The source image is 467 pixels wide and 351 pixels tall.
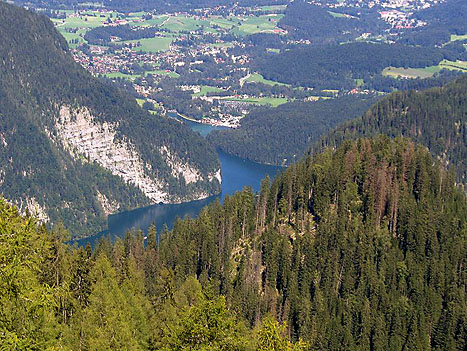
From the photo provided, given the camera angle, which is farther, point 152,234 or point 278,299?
point 152,234

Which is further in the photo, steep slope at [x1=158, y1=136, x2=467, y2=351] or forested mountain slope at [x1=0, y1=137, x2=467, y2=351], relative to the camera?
steep slope at [x1=158, y1=136, x2=467, y2=351]

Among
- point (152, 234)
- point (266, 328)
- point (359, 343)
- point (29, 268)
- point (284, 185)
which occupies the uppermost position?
point (29, 268)

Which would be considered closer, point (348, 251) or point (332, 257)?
point (332, 257)

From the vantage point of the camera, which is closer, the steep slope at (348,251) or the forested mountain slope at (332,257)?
the forested mountain slope at (332,257)

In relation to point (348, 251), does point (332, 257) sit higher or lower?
lower

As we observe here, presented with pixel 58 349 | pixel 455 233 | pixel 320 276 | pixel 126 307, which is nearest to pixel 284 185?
pixel 320 276

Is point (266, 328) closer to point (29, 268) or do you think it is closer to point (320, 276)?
point (29, 268)

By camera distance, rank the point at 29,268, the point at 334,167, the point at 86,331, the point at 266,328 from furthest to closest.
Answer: the point at 334,167, the point at 86,331, the point at 266,328, the point at 29,268

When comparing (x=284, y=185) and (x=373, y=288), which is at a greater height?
(x=284, y=185)
